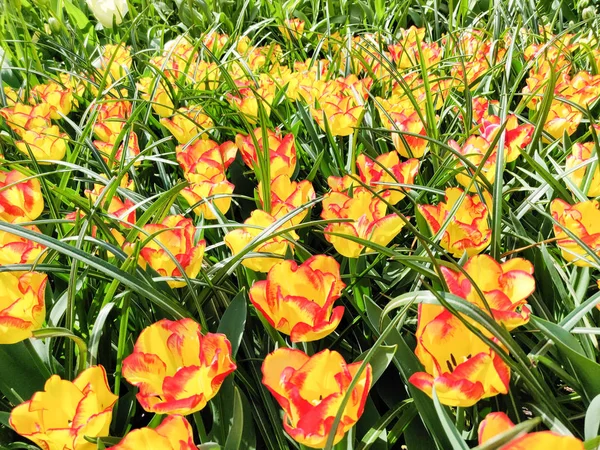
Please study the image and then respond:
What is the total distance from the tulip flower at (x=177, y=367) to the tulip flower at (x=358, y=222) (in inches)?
7.6

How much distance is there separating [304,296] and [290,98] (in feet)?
2.77

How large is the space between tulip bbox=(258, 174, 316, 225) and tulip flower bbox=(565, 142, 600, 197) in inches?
14.3

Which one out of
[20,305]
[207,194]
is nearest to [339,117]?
[207,194]

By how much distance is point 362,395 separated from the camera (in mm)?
474

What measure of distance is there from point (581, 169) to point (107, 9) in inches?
69.4

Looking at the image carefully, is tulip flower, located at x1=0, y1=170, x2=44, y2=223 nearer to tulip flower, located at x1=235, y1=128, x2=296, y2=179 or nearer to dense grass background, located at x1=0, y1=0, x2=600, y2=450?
dense grass background, located at x1=0, y1=0, x2=600, y2=450

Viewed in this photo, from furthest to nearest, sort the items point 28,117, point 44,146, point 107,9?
point 107,9
point 28,117
point 44,146

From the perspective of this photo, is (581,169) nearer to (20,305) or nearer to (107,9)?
(20,305)

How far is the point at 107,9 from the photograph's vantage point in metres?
2.08

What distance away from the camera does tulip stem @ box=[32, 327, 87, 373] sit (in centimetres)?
53

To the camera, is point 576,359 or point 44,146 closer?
point 576,359

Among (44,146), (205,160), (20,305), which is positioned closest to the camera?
(20,305)

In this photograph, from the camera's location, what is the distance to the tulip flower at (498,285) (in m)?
0.53

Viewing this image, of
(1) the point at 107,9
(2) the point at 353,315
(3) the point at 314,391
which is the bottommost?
(2) the point at 353,315
